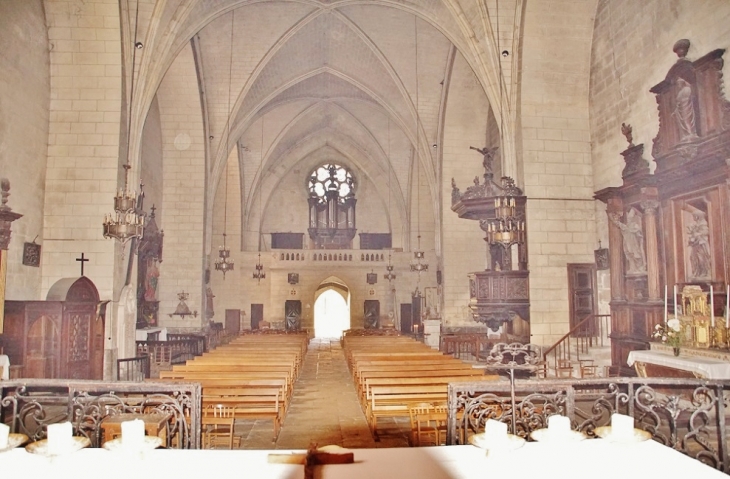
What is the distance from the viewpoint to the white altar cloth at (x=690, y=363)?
6707mm

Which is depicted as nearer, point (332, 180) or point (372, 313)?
point (372, 313)

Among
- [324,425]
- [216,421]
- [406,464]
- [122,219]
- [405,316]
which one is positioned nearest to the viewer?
[406,464]

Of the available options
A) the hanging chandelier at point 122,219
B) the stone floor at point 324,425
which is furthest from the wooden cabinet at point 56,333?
the stone floor at point 324,425

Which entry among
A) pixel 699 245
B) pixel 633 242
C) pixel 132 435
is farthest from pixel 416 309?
pixel 132 435

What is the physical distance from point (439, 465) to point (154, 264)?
16.2 metres

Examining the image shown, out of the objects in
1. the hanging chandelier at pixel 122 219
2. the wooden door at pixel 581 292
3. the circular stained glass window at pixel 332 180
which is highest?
the circular stained glass window at pixel 332 180

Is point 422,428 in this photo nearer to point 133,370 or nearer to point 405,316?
point 133,370

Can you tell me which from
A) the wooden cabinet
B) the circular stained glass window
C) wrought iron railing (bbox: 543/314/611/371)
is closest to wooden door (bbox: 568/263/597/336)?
wrought iron railing (bbox: 543/314/611/371)

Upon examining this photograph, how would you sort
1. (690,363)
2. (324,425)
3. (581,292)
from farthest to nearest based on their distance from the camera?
1. (581,292)
2. (324,425)
3. (690,363)

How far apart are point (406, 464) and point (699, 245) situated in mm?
8180

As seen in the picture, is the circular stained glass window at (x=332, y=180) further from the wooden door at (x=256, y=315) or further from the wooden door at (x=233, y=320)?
the wooden door at (x=233, y=320)

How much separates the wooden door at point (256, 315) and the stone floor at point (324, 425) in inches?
615

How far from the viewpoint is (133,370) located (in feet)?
38.9

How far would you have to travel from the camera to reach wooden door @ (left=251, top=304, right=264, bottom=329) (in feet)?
86.0
